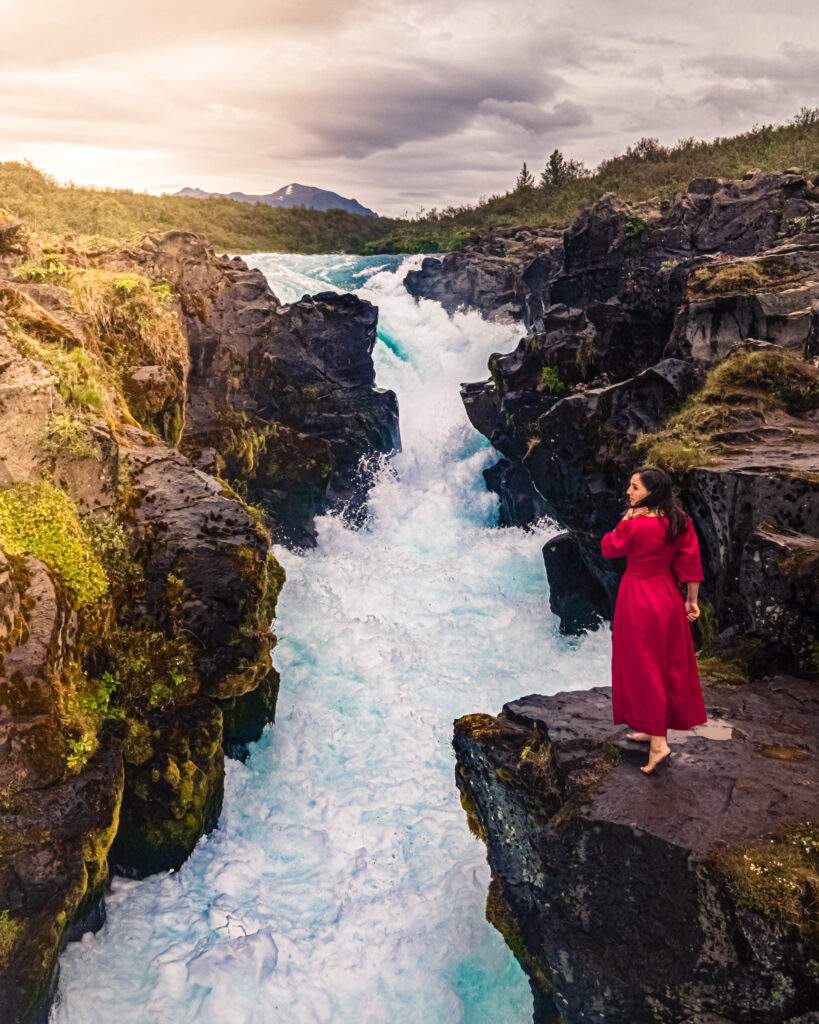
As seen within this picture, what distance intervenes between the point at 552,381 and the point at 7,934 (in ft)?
42.2

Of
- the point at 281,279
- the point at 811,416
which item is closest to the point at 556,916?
the point at 811,416

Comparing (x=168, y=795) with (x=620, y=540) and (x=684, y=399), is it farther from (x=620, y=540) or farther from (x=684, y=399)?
(x=684, y=399)

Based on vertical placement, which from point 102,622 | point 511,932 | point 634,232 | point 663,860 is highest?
point 634,232

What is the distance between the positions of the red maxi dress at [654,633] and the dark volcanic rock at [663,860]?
42 centimetres

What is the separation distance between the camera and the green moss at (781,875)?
→ 155 inches

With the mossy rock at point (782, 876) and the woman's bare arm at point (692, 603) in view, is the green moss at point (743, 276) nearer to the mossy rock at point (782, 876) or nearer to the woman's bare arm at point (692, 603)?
the woman's bare arm at point (692, 603)

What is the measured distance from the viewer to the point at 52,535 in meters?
6.71

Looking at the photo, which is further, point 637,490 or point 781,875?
point 637,490

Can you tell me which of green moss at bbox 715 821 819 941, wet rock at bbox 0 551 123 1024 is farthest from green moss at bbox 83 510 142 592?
green moss at bbox 715 821 819 941

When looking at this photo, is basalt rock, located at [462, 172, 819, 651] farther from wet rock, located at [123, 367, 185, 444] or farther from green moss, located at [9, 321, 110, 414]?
green moss, located at [9, 321, 110, 414]

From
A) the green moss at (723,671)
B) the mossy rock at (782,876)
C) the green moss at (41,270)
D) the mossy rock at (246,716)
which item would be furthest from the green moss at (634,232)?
the mossy rock at (782,876)

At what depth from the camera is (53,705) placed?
600 centimetres

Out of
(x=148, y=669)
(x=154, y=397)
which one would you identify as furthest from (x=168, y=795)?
(x=154, y=397)

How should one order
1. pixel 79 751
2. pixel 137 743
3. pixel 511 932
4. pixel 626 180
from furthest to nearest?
pixel 626 180
pixel 137 743
pixel 511 932
pixel 79 751
